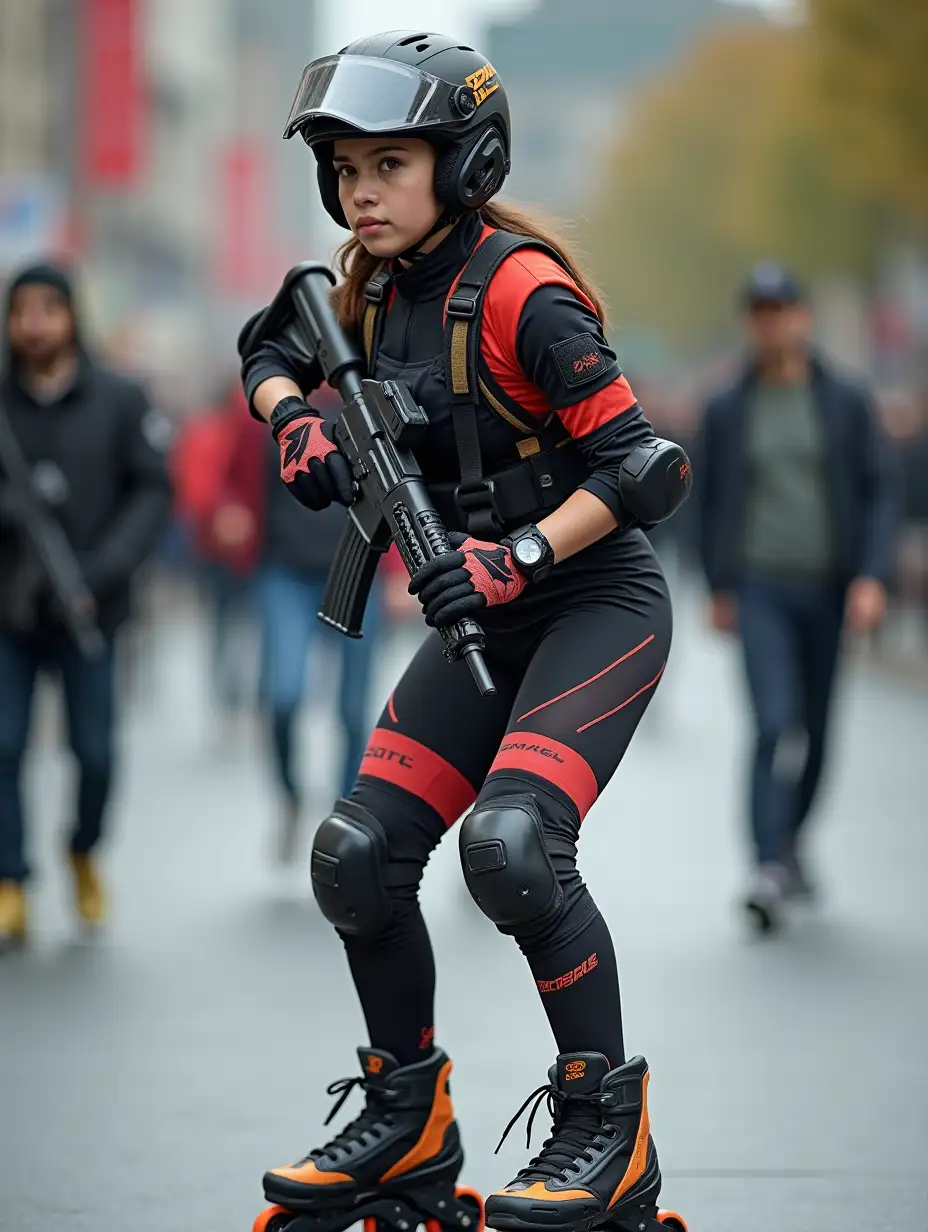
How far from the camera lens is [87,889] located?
7.77 meters

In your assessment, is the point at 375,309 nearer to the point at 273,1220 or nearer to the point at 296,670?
the point at 273,1220

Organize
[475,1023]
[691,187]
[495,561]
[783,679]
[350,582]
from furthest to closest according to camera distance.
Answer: [691,187] < [783,679] < [475,1023] < [350,582] < [495,561]

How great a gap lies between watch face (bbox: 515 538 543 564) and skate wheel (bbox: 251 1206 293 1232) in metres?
1.18

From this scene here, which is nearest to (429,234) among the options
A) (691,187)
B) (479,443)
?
(479,443)

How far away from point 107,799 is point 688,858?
262cm

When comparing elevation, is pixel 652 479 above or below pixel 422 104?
below

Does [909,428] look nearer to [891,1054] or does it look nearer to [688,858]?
[688,858]

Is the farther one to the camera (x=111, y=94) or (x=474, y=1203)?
(x=111, y=94)

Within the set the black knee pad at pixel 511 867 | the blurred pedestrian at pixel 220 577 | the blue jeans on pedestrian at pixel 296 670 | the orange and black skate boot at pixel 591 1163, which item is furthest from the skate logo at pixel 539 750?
the blurred pedestrian at pixel 220 577

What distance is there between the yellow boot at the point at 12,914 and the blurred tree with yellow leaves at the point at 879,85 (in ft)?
71.5

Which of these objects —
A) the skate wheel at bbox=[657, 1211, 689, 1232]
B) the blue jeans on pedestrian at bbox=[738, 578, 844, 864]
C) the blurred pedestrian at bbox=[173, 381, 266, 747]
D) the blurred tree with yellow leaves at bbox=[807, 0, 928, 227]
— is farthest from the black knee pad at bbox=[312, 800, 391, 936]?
the blurred tree with yellow leaves at bbox=[807, 0, 928, 227]

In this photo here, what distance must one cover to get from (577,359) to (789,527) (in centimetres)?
410

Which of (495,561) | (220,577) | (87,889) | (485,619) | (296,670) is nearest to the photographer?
(495,561)

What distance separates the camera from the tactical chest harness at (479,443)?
421 centimetres
